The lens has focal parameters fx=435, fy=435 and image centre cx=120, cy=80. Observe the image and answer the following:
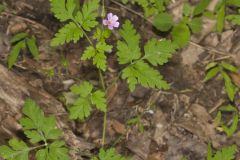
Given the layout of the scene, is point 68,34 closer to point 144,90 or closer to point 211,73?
point 144,90

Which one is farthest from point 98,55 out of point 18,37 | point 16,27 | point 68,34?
point 16,27

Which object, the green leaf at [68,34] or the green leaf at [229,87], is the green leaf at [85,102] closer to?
the green leaf at [68,34]

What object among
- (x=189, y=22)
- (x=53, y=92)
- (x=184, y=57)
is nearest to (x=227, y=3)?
(x=189, y=22)

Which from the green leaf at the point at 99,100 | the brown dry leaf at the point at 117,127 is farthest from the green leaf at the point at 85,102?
the brown dry leaf at the point at 117,127

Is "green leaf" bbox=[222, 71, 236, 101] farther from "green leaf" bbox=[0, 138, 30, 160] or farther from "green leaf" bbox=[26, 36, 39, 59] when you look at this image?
"green leaf" bbox=[0, 138, 30, 160]

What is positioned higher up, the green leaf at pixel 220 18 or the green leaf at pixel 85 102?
the green leaf at pixel 220 18

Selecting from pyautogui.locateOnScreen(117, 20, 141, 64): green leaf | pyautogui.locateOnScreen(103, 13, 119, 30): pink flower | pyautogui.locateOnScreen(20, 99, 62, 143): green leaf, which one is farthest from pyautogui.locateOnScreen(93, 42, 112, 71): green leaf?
pyautogui.locateOnScreen(20, 99, 62, 143): green leaf
